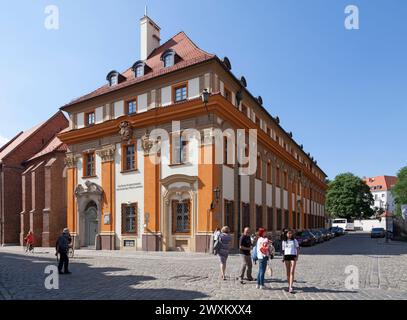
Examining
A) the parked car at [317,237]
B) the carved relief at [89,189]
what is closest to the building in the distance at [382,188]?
the parked car at [317,237]

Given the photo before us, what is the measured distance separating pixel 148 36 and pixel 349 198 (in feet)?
229

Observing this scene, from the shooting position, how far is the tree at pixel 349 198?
8775 centimetres

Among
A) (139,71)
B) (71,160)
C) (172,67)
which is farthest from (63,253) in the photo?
(71,160)

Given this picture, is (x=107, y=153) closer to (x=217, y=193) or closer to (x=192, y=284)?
(x=217, y=193)

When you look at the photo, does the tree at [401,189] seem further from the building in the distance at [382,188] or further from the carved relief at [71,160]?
the carved relief at [71,160]

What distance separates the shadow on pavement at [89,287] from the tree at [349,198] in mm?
81019

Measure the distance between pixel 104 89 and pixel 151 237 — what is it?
492 inches

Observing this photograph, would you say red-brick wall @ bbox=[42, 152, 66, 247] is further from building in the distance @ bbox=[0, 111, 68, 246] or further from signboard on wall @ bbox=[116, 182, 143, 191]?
signboard on wall @ bbox=[116, 182, 143, 191]

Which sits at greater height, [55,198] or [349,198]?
[55,198]

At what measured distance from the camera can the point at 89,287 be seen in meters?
11.2
